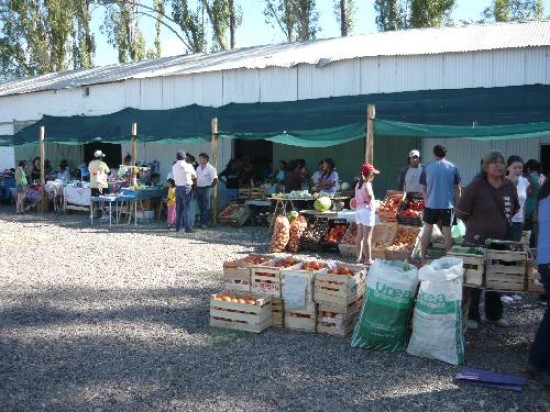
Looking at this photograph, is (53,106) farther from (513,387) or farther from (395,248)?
(513,387)

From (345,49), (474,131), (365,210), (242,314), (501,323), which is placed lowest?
(501,323)

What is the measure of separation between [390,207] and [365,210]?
5.72ft

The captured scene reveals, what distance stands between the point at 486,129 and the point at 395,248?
8.99 feet

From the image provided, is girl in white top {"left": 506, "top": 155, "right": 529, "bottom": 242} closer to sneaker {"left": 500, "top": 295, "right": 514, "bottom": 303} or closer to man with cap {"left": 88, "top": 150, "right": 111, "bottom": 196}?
sneaker {"left": 500, "top": 295, "right": 514, "bottom": 303}

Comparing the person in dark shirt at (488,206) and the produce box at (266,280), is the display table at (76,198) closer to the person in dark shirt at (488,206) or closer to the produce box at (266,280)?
the produce box at (266,280)

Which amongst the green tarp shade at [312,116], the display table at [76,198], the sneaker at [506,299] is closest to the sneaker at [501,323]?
the sneaker at [506,299]

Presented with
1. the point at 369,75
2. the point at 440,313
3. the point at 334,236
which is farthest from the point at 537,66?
the point at 440,313

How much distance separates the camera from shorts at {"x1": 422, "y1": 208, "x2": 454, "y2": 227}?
8.14 m

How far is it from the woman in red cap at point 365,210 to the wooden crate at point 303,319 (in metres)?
3.02

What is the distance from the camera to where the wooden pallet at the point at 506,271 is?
509cm

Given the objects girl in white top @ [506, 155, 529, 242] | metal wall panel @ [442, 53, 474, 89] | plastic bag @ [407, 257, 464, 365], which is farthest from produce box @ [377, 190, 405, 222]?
metal wall panel @ [442, 53, 474, 89]

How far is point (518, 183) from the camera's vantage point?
763cm

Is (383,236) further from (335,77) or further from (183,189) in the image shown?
(335,77)

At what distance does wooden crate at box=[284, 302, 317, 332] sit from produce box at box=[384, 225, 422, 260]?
3.77m
